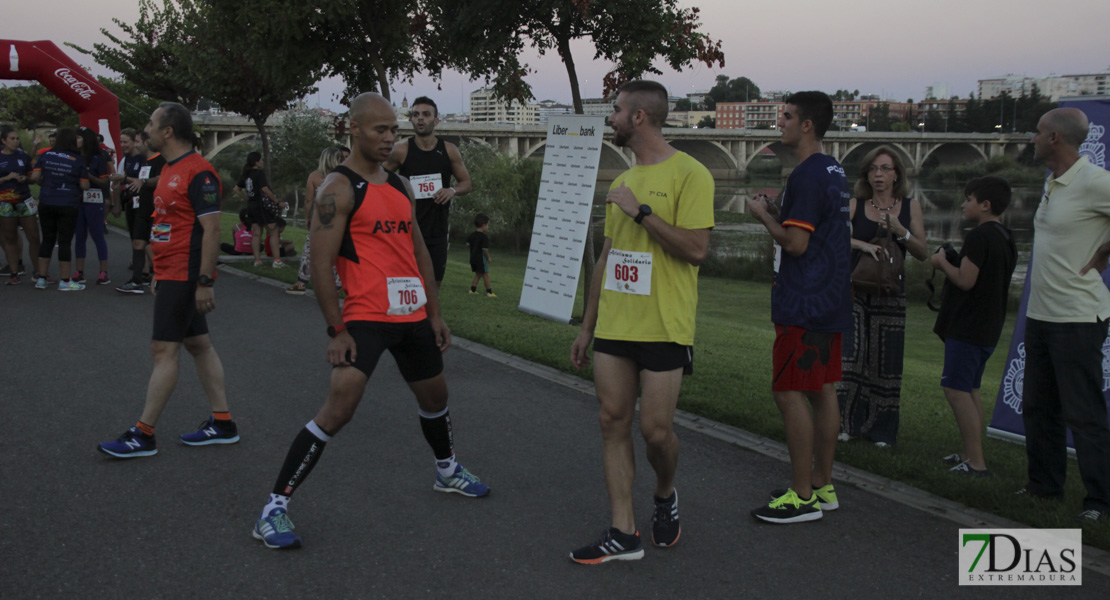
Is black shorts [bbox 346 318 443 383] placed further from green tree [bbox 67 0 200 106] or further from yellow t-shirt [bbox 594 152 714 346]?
green tree [bbox 67 0 200 106]

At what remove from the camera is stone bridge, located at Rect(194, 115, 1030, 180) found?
175 ft

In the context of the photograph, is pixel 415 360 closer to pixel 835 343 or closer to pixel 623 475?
pixel 623 475

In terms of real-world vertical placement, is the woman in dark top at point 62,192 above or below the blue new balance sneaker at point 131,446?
above

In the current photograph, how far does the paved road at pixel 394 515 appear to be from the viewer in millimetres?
3676

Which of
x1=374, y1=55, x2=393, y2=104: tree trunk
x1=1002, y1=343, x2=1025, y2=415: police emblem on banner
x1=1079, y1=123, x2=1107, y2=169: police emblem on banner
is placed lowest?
x1=1002, y1=343, x2=1025, y2=415: police emblem on banner

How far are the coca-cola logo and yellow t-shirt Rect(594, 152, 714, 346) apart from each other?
1705cm

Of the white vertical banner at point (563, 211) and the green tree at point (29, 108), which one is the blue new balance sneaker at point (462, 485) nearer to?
the white vertical banner at point (563, 211)

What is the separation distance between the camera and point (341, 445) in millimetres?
5449

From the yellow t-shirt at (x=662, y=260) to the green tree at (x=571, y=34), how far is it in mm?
4951

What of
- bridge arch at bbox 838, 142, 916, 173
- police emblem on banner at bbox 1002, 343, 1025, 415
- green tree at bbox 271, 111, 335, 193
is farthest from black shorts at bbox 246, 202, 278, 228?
bridge arch at bbox 838, 142, 916, 173

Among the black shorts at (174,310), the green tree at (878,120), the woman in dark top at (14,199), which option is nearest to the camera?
the black shorts at (174,310)

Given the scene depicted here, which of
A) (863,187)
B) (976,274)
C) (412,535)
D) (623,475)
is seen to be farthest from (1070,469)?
(412,535)

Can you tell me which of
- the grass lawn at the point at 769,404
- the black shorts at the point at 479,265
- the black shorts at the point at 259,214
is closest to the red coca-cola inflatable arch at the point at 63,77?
the black shorts at the point at 259,214

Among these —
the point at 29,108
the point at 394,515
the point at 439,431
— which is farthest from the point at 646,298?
the point at 29,108
